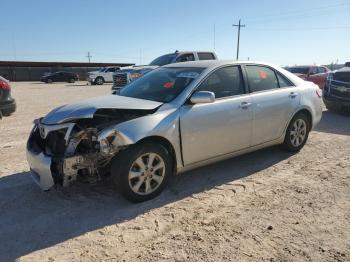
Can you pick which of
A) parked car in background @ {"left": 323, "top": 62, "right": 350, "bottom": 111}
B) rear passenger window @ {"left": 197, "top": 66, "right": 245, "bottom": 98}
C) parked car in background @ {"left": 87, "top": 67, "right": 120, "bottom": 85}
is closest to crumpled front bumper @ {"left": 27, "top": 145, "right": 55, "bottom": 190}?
rear passenger window @ {"left": 197, "top": 66, "right": 245, "bottom": 98}

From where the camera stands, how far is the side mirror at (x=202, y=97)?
14.7ft

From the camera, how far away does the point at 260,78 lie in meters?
5.58

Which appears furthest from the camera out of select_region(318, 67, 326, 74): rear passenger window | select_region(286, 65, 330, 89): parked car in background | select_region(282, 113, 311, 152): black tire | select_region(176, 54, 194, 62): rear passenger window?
select_region(318, 67, 326, 74): rear passenger window

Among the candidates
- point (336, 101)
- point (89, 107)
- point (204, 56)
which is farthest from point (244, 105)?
point (204, 56)

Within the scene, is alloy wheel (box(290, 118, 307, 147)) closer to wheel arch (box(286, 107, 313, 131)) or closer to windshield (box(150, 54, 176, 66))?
wheel arch (box(286, 107, 313, 131))

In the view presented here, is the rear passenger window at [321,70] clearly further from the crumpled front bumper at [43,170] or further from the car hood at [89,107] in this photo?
the crumpled front bumper at [43,170]

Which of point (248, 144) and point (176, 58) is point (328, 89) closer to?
point (176, 58)

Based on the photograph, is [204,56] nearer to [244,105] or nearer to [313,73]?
[313,73]

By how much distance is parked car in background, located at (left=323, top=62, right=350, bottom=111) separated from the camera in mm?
10297

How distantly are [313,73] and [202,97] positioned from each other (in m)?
15.4

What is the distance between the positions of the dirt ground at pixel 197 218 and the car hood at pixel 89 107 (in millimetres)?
1005

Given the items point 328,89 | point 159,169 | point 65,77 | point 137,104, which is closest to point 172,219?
point 159,169

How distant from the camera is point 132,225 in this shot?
3746 millimetres

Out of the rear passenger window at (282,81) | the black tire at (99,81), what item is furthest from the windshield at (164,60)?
the black tire at (99,81)
